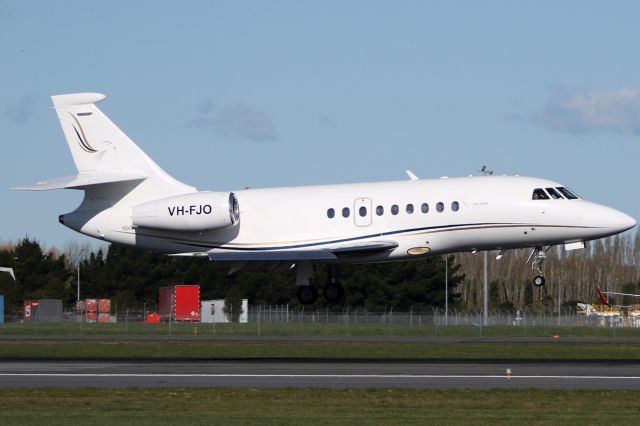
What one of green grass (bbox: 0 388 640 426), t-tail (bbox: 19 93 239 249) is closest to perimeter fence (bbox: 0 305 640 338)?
t-tail (bbox: 19 93 239 249)

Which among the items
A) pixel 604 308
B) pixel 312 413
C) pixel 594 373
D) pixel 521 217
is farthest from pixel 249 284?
pixel 312 413

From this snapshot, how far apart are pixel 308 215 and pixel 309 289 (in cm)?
292

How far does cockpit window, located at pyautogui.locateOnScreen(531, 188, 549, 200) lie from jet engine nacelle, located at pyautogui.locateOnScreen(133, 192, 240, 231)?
11.4 meters

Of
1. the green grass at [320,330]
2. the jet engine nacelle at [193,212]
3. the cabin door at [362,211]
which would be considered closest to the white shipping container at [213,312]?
the green grass at [320,330]

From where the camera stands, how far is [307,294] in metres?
47.0

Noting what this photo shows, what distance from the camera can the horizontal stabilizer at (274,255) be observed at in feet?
151

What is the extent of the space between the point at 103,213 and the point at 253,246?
6263 mm

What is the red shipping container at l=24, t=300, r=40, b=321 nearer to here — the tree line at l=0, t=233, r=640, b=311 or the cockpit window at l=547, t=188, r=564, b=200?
the tree line at l=0, t=233, r=640, b=311

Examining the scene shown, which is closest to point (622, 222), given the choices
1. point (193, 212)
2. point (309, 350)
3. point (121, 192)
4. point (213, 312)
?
point (309, 350)

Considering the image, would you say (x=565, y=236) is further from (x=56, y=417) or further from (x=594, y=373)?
(x=56, y=417)

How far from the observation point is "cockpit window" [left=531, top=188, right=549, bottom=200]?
146 feet

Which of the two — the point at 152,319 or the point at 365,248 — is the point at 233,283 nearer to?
the point at 152,319

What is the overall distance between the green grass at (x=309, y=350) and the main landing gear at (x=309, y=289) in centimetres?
177

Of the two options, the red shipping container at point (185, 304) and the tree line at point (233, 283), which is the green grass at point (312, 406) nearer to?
the red shipping container at point (185, 304)
